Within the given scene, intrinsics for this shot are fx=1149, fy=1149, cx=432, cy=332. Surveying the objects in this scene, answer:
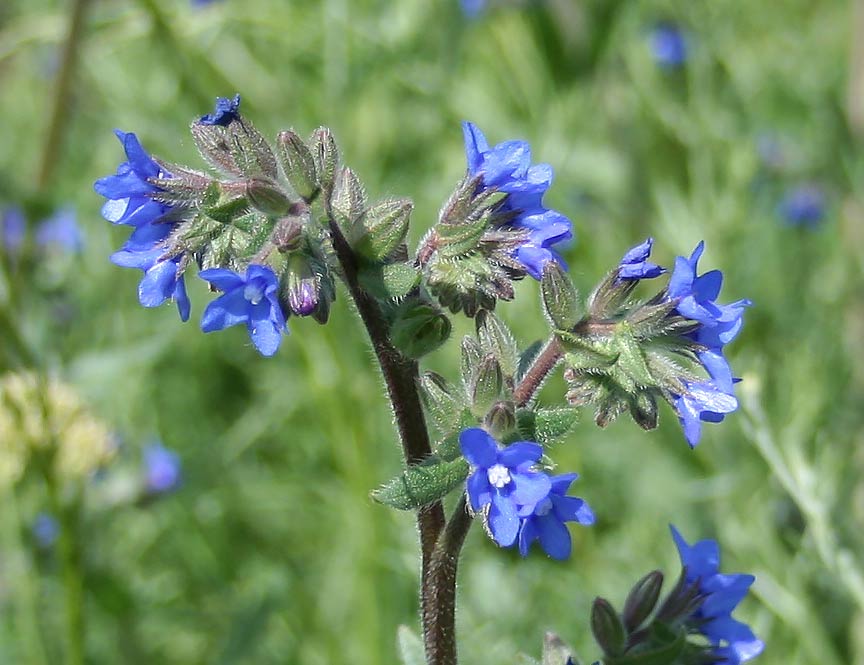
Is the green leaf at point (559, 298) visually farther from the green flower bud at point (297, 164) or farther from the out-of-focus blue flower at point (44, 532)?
the out-of-focus blue flower at point (44, 532)

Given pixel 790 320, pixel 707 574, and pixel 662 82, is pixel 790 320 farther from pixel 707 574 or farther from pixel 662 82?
Result: pixel 707 574

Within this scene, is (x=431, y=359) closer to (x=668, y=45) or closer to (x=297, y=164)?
(x=668, y=45)

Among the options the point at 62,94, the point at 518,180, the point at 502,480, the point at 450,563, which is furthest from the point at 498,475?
the point at 62,94

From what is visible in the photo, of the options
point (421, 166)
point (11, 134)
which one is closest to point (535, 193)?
point (421, 166)

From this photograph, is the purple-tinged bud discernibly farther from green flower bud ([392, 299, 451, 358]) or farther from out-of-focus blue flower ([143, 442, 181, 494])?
out-of-focus blue flower ([143, 442, 181, 494])

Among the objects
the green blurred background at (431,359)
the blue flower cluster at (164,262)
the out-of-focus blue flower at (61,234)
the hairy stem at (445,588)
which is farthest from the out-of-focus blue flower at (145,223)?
the out-of-focus blue flower at (61,234)

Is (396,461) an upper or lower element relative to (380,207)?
upper
